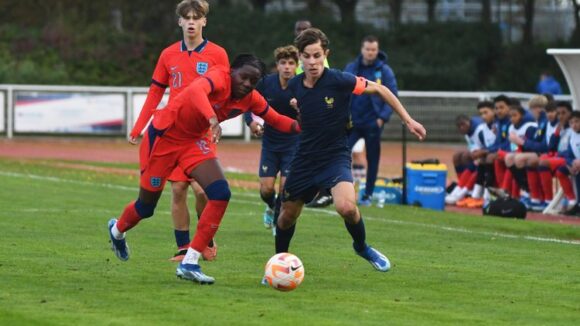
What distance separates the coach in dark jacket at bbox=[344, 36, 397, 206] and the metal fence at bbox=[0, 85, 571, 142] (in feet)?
52.7

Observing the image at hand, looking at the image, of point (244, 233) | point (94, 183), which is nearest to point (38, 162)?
point (94, 183)

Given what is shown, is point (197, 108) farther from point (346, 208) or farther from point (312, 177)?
point (346, 208)

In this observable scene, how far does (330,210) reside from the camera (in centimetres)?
1853

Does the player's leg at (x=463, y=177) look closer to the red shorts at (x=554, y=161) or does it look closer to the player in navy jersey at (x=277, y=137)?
the red shorts at (x=554, y=161)

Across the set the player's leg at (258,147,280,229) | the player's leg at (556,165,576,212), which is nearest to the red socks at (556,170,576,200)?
the player's leg at (556,165,576,212)

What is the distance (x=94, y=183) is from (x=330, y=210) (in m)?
6.00

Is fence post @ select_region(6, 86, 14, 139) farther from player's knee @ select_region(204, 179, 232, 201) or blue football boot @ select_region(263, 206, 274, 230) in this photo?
player's knee @ select_region(204, 179, 232, 201)

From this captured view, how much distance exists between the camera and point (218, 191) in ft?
34.7

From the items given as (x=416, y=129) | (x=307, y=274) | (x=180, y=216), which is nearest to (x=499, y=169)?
(x=180, y=216)

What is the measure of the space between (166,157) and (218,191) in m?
0.56

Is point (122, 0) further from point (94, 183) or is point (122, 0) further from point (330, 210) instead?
point (330, 210)

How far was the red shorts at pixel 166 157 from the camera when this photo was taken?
10789mm

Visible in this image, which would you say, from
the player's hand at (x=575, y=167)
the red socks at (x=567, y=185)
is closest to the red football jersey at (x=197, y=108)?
the player's hand at (x=575, y=167)

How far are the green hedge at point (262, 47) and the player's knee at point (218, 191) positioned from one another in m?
34.0
